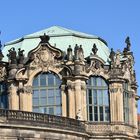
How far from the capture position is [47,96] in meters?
53.8

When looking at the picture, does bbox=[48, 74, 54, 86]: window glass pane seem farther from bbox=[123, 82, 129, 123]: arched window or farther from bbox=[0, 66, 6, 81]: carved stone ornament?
bbox=[123, 82, 129, 123]: arched window

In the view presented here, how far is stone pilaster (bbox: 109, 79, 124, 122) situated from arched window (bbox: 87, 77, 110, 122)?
0.39 metres

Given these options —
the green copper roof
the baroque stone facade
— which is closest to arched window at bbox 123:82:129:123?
the baroque stone facade

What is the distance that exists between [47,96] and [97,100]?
12.6 ft

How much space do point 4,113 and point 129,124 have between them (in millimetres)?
17069

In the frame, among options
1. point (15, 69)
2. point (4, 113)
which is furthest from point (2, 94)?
point (4, 113)

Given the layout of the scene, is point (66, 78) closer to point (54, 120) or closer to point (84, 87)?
point (84, 87)

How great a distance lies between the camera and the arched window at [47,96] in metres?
53.8

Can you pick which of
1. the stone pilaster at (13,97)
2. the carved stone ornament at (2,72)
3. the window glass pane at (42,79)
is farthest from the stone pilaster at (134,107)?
the carved stone ornament at (2,72)

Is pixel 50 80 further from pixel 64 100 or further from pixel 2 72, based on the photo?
pixel 2 72

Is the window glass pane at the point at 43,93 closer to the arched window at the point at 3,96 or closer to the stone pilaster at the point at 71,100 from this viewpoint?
the stone pilaster at the point at 71,100

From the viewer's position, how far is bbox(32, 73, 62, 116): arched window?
53781mm

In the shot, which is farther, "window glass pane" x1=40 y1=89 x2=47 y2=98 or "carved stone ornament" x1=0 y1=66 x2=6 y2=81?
"carved stone ornament" x1=0 y1=66 x2=6 y2=81

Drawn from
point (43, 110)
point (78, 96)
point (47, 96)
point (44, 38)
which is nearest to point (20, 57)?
point (44, 38)
